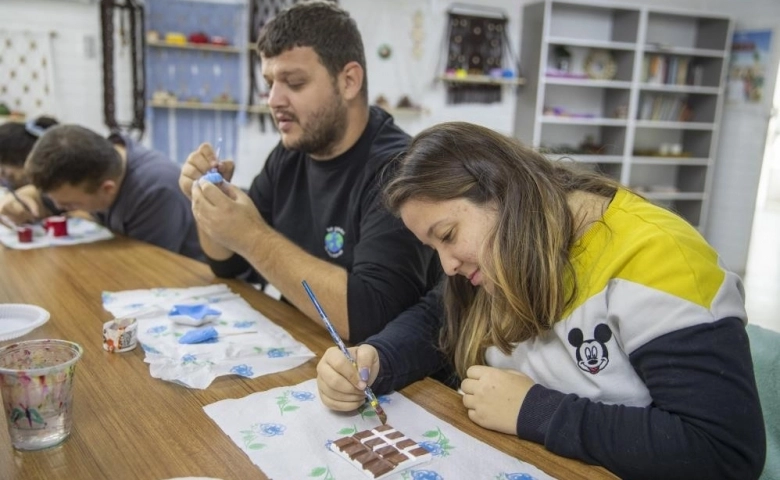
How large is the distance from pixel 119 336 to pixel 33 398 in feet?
1.16

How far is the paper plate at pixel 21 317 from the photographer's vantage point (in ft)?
4.06

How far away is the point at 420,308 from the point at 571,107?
15.4ft

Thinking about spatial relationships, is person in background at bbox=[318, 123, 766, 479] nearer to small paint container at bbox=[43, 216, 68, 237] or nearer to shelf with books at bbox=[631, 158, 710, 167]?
small paint container at bbox=[43, 216, 68, 237]

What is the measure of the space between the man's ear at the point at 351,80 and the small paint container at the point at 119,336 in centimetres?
78

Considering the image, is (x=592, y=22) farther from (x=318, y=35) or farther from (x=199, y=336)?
(x=199, y=336)

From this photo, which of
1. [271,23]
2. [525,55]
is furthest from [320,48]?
[525,55]

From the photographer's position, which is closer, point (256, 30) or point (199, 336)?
point (199, 336)

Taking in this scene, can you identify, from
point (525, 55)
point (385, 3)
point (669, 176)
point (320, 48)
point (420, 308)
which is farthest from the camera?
point (669, 176)

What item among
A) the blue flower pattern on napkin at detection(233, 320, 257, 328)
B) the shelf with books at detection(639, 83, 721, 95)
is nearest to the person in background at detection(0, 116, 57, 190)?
the blue flower pattern on napkin at detection(233, 320, 257, 328)

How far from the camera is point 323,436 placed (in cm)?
87

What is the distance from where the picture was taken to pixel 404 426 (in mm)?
907

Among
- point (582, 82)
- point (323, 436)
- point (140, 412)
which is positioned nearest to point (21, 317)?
point (140, 412)

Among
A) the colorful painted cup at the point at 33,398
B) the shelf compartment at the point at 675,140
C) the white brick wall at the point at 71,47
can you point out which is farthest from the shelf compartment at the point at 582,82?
the colorful painted cup at the point at 33,398

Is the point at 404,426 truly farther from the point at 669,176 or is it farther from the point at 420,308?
the point at 669,176
